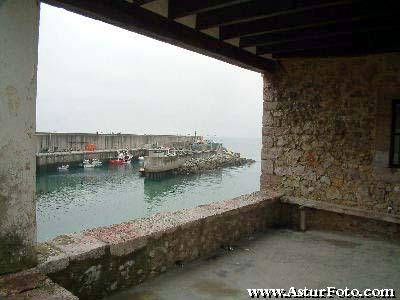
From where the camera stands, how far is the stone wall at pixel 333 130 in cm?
500

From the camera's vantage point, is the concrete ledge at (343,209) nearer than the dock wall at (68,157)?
Yes

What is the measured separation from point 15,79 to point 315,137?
4.74 m

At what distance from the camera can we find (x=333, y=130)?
5.44m

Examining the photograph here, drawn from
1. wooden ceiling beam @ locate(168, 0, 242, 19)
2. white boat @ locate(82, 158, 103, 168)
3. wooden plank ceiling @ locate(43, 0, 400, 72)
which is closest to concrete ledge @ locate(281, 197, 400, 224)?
wooden plank ceiling @ locate(43, 0, 400, 72)

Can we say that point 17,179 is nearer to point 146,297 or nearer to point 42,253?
point 42,253

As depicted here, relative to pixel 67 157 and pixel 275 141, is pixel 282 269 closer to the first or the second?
pixel 275 141

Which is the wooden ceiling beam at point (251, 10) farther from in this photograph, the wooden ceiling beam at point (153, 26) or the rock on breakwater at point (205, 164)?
the rock on breakwater at point (205, 164)

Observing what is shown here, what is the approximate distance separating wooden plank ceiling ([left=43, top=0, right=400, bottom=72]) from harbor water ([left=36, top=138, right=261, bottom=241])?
13.9 m

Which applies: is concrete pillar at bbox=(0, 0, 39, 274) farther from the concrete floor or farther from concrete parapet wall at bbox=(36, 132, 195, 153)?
concrete parapet wall at bbox=(36, 132, 195, 153)

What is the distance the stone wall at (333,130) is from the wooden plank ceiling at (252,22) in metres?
0.40

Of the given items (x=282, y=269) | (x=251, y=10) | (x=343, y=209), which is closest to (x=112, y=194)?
(x=343, y=209)

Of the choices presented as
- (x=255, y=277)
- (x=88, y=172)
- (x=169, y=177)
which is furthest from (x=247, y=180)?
(x=255, y=277)

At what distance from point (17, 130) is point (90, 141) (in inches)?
1438

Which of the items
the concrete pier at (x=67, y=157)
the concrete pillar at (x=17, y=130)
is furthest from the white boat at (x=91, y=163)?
the concrete pillar at (x=17, y=130)
